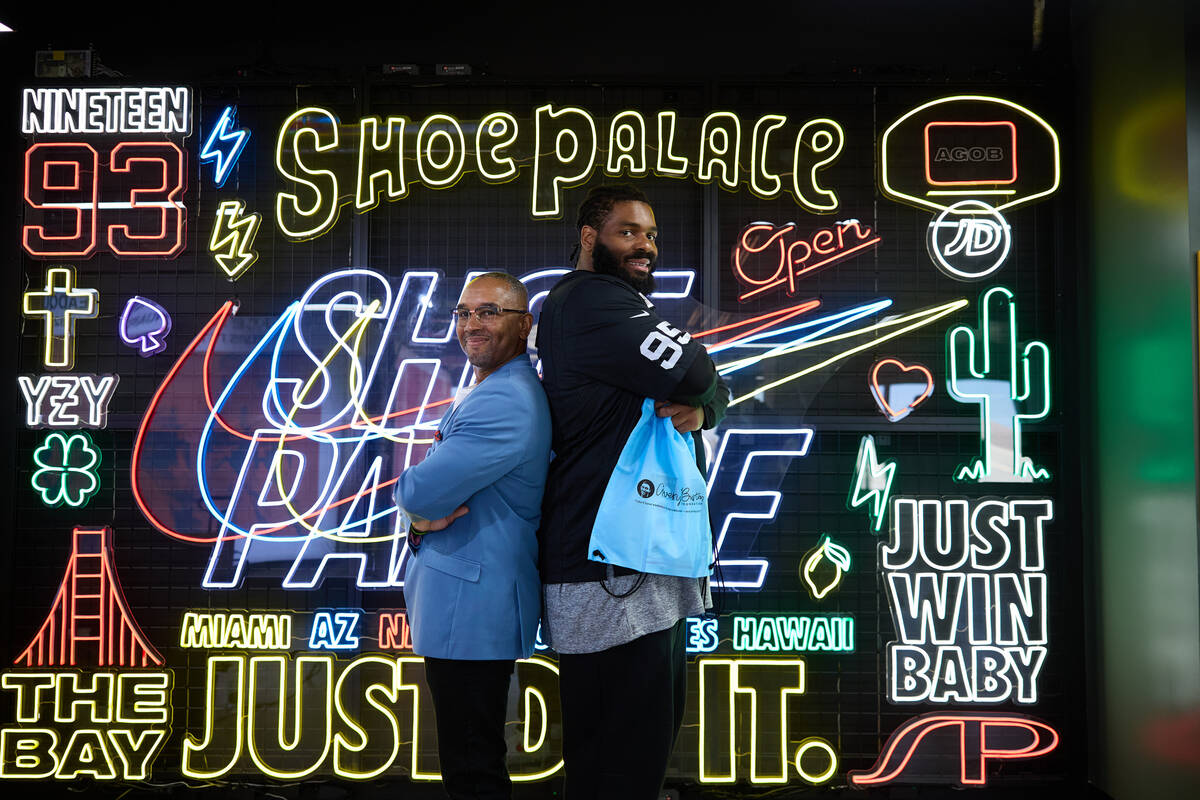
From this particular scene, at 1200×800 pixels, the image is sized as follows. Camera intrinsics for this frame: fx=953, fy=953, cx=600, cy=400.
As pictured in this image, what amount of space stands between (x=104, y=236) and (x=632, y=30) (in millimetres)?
2384

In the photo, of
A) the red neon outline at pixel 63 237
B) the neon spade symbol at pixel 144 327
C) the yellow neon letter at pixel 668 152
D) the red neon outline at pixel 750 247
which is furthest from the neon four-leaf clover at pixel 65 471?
the red neon outline at pixel 750 247

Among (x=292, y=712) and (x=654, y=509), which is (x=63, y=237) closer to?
(x=292, y=712)

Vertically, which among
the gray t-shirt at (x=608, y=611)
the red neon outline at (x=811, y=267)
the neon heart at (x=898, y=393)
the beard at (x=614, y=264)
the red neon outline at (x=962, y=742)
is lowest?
the red neon outline at (x=962, y=742)

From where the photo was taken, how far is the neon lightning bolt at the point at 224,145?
12.7 ft

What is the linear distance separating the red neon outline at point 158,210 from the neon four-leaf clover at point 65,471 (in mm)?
796

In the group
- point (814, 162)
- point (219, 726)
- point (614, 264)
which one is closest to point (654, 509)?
point (614, 264)

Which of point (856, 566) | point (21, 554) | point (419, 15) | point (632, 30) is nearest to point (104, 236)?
point (21, 554)

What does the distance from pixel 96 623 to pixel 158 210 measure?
168 cm

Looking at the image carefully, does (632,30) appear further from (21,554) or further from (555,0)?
(21,554)

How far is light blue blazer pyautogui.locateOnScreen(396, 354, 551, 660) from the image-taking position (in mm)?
2207

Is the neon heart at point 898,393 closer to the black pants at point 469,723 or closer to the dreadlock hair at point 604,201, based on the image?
the dreadlock hair at point 604,201

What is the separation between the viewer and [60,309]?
3.85 m

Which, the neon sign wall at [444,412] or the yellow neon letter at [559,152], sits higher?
the yellow neon letter at [559,152]

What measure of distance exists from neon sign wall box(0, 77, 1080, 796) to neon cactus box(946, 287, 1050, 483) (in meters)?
0.01
